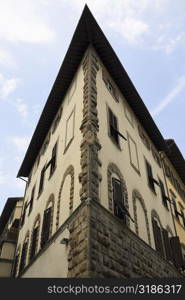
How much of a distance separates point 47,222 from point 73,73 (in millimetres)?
7105

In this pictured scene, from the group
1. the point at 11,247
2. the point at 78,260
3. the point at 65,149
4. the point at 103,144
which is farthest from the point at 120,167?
the point at 11,247

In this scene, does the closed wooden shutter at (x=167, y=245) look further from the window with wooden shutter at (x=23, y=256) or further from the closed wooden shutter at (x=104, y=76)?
the closed wooden shutter at (x=104, y=76)

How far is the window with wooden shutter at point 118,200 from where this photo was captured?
9.06 m

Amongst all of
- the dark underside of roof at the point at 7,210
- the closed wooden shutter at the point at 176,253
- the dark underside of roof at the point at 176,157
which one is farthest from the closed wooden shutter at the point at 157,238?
→ the dark underside of roof at the point at 7,210

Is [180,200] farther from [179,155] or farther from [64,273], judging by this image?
[64,273]

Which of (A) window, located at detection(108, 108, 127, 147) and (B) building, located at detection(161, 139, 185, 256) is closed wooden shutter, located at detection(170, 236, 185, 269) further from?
(A) window, located at detection(108, 108, 127, 147)

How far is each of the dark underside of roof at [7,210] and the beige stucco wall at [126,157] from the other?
10.1 metres

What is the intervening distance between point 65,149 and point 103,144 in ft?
6.26

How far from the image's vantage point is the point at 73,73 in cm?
1428

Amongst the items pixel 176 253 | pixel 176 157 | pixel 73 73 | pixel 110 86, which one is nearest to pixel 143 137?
pixel 110 86

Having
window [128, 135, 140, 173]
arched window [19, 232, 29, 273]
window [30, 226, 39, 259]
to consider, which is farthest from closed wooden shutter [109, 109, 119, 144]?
arched window [19, 232, 29, 273]

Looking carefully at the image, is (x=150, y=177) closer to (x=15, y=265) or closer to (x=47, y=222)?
(x=47, y=222)

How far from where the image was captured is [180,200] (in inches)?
755

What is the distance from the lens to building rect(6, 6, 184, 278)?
796 cm
